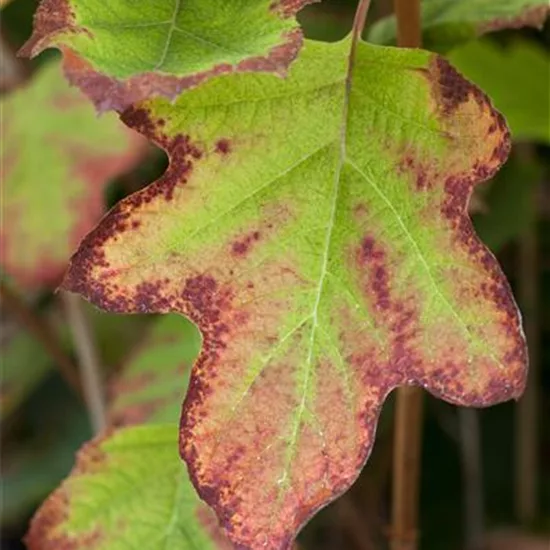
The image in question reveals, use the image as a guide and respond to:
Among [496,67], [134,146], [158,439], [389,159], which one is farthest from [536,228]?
[389,159]

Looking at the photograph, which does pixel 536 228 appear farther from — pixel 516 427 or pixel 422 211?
→ pixel 422 211

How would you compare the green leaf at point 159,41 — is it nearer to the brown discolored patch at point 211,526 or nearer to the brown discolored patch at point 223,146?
the brown discolored patch at point 223,146

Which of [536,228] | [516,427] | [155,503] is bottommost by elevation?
[516,427]

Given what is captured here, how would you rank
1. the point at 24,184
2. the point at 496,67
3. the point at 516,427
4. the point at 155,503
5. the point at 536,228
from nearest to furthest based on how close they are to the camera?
the point at 155,503
the point at 24,184
the point at 496,67
the point at 536,228
the point at 516,427

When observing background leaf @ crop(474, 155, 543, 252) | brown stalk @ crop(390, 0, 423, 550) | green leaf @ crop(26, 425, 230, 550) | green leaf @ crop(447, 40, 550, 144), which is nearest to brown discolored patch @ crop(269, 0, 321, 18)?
brown stalk @ crop(390, 0, 423, 550)

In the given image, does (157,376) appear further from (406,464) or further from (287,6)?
(287,6)

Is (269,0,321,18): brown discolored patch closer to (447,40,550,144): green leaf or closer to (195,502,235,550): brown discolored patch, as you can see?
(195,502,235,550): brown discolored patch
